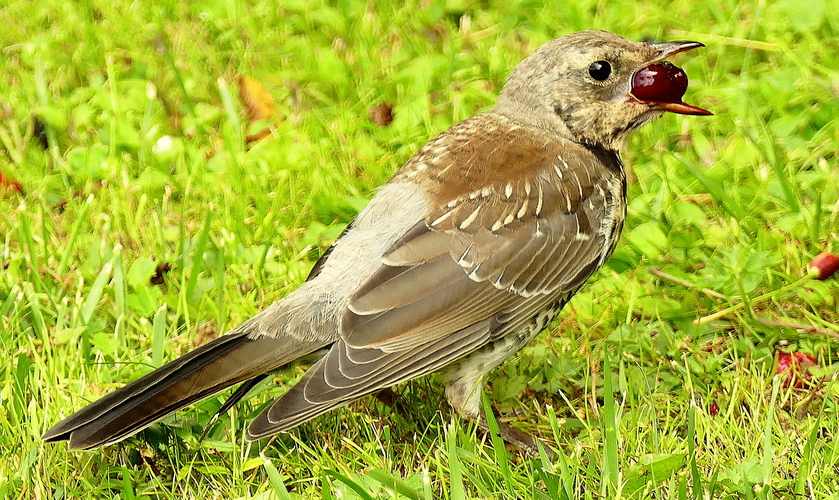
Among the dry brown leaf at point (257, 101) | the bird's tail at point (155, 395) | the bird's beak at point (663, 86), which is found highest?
the bird's beak at point (663, 86)

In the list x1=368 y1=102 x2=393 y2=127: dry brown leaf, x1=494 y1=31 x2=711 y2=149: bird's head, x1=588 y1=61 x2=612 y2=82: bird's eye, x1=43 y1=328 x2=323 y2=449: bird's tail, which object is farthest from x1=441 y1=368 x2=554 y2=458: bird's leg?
x1=368 y1=102 x2=393 y2=127: dry brown leaf

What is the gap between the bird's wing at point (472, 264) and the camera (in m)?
3.55

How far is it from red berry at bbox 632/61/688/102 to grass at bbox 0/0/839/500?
2.12 feet

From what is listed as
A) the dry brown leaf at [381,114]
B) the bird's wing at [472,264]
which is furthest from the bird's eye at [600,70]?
the dry brown leaf at [381,114]

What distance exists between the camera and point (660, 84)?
4.15 meters

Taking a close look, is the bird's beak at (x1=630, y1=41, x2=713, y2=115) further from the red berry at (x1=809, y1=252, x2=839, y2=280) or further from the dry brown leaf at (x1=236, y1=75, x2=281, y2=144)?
the dry brown leaf at (x1=236, y1=75, x2=281, y2=144)

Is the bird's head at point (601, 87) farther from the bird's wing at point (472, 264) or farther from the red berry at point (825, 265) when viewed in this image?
the red berry at point (825, 265)

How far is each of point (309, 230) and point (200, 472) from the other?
4.78 ft

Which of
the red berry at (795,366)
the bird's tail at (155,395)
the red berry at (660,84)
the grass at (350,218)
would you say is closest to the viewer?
the bird's tail at (155,395)

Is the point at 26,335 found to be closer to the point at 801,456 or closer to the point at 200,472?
the point at 200,472

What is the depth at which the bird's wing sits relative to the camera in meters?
3.55

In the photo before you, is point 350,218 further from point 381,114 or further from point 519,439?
point 519,439

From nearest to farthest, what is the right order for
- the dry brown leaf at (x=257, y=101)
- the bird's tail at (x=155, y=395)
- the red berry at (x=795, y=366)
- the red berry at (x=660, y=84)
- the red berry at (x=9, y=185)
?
1. the bird's tail at (x=155, y=395)
2. the red berry at (x=795, y=366)
3. the red berry at (x=660, y=84)
4. the red berry at (x=9, y=185)
5. the dry brown leaf at (x=257, y=101)

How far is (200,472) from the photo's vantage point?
150 inches
